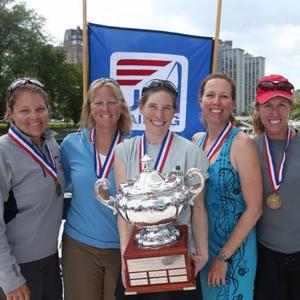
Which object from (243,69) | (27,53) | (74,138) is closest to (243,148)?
(74,138)

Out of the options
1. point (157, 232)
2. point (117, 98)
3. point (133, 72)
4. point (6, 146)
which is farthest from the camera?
point (133, 72)

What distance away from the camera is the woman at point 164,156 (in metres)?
2.10

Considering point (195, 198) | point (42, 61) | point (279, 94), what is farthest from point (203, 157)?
point (42, 61)

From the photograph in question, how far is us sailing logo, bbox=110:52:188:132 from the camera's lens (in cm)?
397

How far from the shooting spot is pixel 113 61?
13.0ft

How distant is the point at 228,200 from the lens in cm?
224

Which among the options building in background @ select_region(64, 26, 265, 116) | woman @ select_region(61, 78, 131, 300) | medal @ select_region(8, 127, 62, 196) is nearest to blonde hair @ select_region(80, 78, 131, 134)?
woman @ select_region(61, 78, 131, 300)

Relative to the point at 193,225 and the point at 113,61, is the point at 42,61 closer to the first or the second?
the point at 113,61

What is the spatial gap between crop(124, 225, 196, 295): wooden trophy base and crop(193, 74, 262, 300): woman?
1.25 feet

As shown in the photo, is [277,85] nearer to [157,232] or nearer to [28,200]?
[157,232]

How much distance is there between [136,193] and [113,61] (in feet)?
7.94

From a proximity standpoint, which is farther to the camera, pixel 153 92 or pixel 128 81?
pixel 128 81

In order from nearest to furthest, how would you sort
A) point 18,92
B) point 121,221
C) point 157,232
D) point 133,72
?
point 157,232 < point 121,221 < point 18,92 < point 133,72

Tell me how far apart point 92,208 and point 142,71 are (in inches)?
76.3
